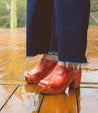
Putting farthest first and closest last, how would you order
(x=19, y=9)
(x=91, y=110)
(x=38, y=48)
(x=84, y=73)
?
(x=19, y=9)
(x=84, y=73)
(x=38, y=48)
(x=91, y=110)

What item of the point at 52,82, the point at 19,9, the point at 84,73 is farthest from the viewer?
the point at 19,9

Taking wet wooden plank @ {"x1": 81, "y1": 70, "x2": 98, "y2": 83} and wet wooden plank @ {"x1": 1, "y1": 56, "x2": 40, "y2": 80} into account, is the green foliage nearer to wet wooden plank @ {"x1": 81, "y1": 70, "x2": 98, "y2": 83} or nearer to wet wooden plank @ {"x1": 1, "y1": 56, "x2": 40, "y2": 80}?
wet wooden plank @ {"x1": 1, "y1": 56, "x2": 40, "y2": 80}

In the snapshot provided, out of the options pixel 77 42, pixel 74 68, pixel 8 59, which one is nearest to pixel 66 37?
pixel 77 42

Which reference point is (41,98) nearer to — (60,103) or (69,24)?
(60,103)

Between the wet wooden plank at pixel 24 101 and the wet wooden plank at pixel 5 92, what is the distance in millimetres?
22

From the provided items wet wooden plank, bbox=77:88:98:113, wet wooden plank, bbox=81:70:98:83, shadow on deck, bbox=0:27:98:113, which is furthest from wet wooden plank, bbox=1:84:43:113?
wet wooden plank, bbox=81:70:98:83

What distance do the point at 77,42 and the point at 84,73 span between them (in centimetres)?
37

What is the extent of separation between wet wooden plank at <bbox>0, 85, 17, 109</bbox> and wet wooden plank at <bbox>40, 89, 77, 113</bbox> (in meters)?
0.15

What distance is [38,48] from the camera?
90 cm

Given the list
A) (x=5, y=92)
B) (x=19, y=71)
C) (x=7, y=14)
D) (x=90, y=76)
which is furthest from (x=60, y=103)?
(x=7, y=14)

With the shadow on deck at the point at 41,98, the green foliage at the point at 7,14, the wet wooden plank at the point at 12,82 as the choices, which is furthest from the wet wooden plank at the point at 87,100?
the green foliage at the point at 7,14

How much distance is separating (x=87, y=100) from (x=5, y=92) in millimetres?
336

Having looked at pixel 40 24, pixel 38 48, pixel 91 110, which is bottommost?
pixel 91 110

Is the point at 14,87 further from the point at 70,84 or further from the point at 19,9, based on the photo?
the point at 19,9
